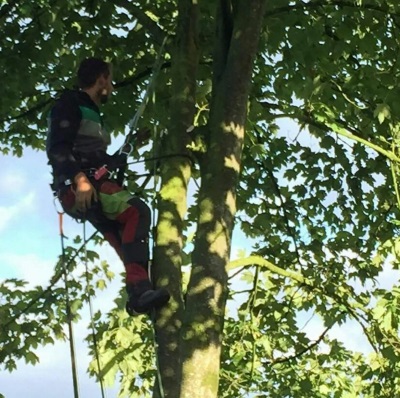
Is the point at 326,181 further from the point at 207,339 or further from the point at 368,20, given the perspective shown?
the point at 207,339

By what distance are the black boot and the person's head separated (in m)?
1.37

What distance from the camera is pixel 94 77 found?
5078mm

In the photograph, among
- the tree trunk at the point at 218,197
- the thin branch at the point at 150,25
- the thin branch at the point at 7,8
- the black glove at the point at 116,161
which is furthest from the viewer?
the thin branch at the point at 7,8

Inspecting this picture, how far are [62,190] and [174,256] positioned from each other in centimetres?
83

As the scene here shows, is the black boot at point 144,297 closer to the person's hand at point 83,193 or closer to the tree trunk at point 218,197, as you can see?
the tree trunk at point 218,197

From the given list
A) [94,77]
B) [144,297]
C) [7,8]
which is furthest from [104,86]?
[7,8]

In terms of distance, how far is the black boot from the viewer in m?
4.33

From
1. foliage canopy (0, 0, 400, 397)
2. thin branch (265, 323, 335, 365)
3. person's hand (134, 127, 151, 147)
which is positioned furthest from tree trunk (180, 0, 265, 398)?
thin branch (265, 323, 335, 365)

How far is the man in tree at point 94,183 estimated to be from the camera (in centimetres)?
461

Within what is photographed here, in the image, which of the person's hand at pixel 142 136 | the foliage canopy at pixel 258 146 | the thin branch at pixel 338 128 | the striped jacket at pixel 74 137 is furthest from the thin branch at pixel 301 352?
the striped jacket at pixel 74 137

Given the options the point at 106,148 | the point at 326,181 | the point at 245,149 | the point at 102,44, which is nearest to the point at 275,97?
the point at 245,149

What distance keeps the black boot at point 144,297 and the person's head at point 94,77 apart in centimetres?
137

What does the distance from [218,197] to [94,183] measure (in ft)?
2.85

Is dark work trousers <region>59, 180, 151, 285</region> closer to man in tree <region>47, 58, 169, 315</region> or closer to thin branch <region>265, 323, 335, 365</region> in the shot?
man in tree <region>47, 58, 169, 315</region>
